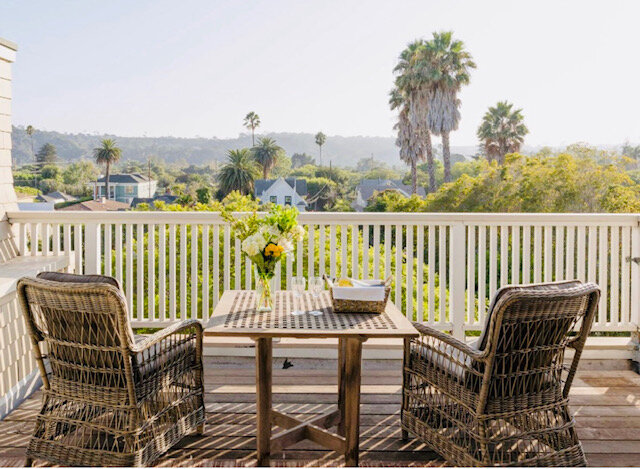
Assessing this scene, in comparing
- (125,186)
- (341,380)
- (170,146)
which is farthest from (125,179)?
(341,380)

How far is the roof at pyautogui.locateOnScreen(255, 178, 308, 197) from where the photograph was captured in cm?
3394

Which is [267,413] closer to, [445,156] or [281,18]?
[445,156]

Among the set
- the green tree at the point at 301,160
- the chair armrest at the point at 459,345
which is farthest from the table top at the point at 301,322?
the green tree at the point at 301,160

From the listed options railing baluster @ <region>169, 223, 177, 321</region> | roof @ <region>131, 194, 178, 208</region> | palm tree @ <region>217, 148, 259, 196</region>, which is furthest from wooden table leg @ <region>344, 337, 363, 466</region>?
palm tree @ <region>217, 148, 259, 196</region>

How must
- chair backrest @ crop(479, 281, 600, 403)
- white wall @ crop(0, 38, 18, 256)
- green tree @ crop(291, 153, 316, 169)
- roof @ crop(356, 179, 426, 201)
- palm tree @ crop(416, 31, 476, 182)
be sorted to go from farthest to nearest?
1. green tree @ crop(291, 153, 316, 169)
2. roof @ crop(356, 179, 426, 201)
3. palm tree @ crop(416, 31, 476, 182)
4. white wall @ crop(0, 38, 18, 256)
5. chair backrest @ crop(479, 281, 600, 403)

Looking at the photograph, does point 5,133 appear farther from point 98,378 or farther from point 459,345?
point 459,345

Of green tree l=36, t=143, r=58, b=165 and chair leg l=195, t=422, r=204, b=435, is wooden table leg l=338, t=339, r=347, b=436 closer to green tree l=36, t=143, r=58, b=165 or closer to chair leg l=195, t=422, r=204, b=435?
chair leg l=195, t=422, r=204, b=435

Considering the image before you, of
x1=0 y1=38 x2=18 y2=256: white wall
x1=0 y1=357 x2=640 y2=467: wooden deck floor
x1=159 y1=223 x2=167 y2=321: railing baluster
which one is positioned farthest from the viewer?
x1=159 y1=223 x2=167 y2=321: railing baluster

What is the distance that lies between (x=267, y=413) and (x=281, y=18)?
30.9 m

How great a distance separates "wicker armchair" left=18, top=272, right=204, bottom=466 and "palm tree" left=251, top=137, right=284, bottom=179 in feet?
114

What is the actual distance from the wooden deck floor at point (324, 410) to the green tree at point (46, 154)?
1137 inches

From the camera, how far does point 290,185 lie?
35.2 m

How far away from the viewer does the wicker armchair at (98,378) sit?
228 centimetres

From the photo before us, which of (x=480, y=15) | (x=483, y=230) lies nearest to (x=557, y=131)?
(x=480, y=15)
